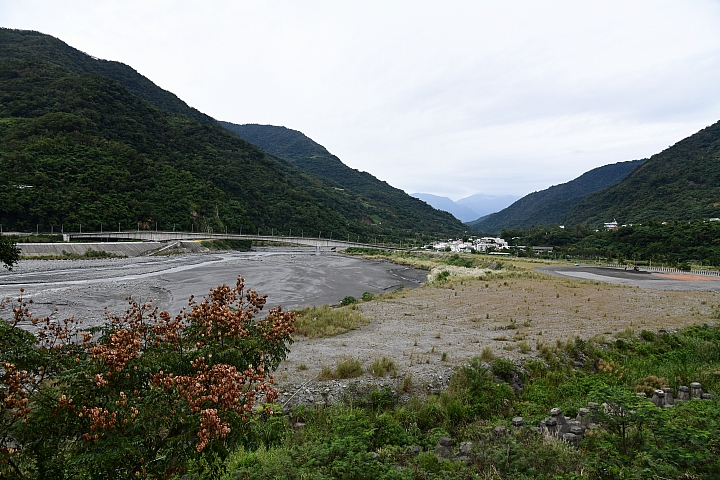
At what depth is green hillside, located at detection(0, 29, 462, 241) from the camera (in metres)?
64.7

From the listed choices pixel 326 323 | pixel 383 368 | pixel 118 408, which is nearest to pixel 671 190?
pixel 326 323

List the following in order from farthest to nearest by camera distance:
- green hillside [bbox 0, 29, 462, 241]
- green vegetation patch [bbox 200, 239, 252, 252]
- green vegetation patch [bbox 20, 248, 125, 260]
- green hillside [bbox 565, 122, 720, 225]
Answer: green hillside [bbox 565, 122, 720, 225] → green vegetation patch [bbox 200, 239, 252, 252] → green hillside [bbox 0, 29, 462, 241] → green vegetation patch [bbox 20, 248, 125, 260]

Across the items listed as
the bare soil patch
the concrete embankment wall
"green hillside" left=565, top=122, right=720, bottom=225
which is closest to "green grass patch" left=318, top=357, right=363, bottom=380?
the bare soil patch

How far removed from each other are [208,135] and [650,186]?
169 m

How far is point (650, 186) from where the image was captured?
430 feet

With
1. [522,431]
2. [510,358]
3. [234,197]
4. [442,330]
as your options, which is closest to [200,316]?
[522,431]

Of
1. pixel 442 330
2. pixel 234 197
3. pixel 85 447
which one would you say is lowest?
pixel 442 330

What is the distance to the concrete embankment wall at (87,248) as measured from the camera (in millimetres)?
43475

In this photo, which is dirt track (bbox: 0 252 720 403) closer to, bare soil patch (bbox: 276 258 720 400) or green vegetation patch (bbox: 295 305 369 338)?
bare soil patch (bbox: 276 258 720 400)

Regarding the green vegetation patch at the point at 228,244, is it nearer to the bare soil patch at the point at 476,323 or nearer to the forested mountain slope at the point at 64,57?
the bare soil patch at the point at 476,323

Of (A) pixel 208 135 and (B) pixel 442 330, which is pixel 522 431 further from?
(A) pixel 208 135

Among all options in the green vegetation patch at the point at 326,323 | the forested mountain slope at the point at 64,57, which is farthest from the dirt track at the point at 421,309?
the forested mountain slope at the point at 64,57

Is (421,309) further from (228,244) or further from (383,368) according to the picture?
(228,244)

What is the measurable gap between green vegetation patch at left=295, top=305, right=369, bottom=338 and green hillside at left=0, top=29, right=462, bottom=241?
64046 millimetres
